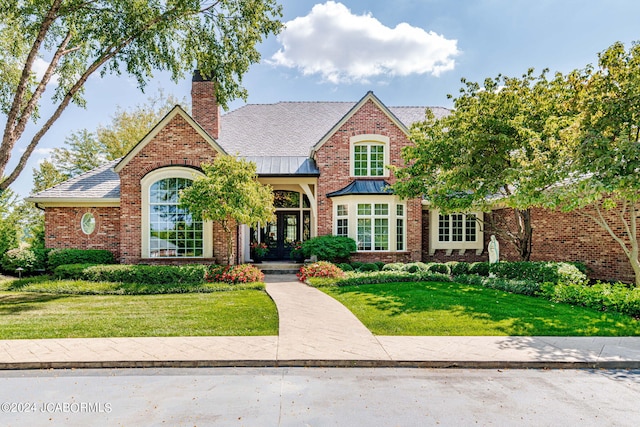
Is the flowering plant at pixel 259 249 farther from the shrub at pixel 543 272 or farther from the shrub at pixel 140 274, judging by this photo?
the shrub at pixel 543 272

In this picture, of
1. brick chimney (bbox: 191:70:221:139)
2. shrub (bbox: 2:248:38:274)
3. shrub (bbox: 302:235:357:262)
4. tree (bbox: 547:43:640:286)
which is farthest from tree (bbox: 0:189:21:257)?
tree (bbox: 547:43:640:286)

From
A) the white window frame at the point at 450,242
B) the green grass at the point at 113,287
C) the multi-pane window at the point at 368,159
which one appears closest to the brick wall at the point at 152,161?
the green grass at the point at 113,287

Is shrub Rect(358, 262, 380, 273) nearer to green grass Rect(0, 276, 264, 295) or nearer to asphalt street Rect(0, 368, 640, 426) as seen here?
green grass Rect(0, 276, 264, 295)

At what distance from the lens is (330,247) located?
1452 centimetres

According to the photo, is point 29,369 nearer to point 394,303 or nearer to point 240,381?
point 240,381

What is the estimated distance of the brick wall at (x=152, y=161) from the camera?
14.1m

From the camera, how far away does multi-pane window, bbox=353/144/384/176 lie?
16.0m

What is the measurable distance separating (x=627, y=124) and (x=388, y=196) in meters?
7.87

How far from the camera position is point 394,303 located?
9.45 metres

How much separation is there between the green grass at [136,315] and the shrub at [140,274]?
1282mm

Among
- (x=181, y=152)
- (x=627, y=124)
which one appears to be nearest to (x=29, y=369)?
(x=181, y=152)

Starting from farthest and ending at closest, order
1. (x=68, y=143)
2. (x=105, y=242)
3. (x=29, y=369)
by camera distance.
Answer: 1. (x=68, y=143)
2. (x=105, y=242)
3. (x=29, y=369)

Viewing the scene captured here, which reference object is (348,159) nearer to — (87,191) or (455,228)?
(455,228)

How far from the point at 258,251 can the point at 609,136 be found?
512 inches
